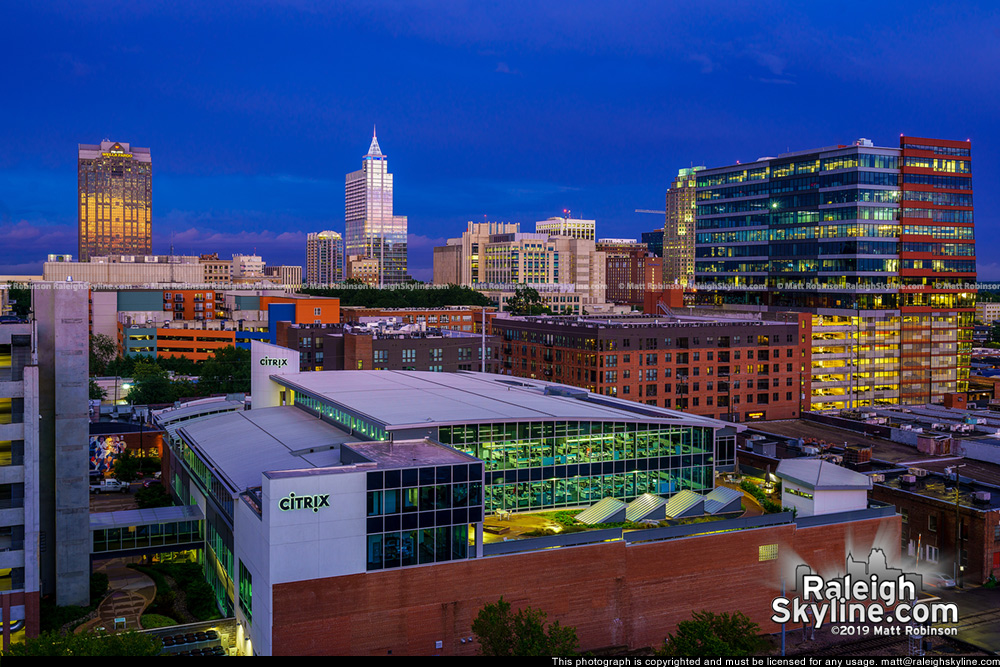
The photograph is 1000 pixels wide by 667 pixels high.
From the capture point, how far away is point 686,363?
119m

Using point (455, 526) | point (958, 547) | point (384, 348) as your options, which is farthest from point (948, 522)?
point (384, 348)

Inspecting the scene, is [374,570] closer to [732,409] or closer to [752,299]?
[732,409]

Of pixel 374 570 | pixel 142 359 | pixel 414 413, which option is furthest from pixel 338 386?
pixel 142 359

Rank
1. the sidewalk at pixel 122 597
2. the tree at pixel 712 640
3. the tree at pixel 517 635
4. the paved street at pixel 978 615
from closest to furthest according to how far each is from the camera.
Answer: the tree at pixel 712 640, the tree at pixel 517 635, the sidewalk at pixel 122 597, the paved street at pixel 978 615

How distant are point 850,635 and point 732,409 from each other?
67.9 meters

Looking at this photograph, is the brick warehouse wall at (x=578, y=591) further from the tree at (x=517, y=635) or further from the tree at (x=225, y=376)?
the tree at (x=225, y=376)

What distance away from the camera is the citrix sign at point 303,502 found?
140ft

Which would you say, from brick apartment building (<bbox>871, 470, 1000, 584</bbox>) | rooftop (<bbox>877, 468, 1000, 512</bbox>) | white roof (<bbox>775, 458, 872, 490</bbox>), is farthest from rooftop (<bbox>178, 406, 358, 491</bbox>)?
rooftop (<bbox>877, 468, 1000, 512</bbox>)

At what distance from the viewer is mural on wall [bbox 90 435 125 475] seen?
96.8m

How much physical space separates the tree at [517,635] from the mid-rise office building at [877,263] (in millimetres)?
110728

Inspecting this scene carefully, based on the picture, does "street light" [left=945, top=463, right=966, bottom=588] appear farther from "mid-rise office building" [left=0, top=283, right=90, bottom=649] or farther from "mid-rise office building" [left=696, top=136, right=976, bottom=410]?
"mid-rise office building" [left=696, top=136, right=976, bottom=410]

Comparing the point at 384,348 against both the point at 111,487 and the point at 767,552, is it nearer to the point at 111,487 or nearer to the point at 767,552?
the point at 111,487

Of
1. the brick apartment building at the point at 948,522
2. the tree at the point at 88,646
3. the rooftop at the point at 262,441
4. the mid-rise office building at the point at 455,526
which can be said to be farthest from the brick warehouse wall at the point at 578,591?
the rooftop at the point at 262,441

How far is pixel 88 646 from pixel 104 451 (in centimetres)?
6713
